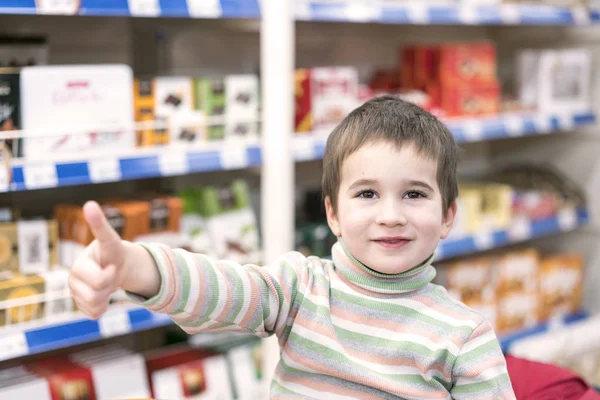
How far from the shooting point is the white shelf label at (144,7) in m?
1.98

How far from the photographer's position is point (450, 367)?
45.9 inches

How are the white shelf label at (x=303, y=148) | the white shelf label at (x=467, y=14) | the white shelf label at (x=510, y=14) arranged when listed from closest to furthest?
the white shelf label at (x=303, y=148) < the white shelf label at (x=467, y=14) < the white shelf label at (x=510, y=14)

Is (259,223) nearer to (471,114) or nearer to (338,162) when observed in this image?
(471,114)

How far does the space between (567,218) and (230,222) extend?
1658 mm

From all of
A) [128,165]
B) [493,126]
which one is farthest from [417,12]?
[128,165]

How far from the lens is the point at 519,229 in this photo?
3.17 meters

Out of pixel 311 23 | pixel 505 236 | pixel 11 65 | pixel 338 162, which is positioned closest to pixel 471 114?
pixel 505 236

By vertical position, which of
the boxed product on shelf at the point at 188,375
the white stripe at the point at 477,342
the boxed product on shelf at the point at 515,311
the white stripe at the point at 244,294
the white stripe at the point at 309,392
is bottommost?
the boxed product on shelf at the point at 515,311

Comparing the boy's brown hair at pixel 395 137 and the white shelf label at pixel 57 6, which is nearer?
the boy's brown hair at pixel 395 137

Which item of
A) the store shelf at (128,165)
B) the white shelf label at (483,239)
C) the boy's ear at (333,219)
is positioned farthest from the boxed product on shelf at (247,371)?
the boy's ear at (333,219)

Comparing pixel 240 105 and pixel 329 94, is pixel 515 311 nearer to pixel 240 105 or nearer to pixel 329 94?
A: pixel 329 94

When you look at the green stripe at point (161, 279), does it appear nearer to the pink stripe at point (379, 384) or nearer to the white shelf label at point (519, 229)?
the pink stripe at point (379, 384)

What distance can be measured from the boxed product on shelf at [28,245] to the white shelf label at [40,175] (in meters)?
0.16

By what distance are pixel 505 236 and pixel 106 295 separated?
93.2 inches
